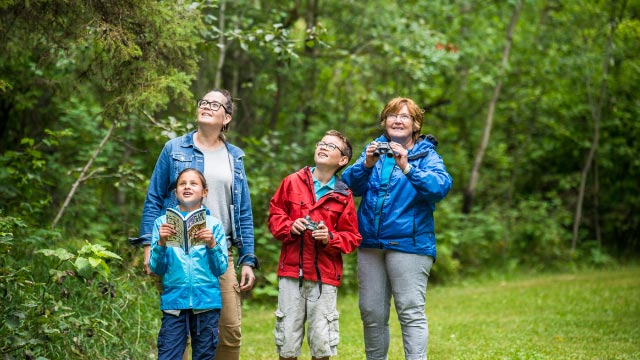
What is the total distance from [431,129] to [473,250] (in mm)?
3665

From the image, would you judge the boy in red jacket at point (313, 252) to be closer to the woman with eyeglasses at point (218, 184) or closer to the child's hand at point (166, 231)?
the woman with eyeglasses at point (218, 184)

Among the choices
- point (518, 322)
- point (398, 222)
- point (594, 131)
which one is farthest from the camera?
point (594, 131)

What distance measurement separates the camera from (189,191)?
4.06 meters

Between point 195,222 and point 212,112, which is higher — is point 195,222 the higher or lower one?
the lower one

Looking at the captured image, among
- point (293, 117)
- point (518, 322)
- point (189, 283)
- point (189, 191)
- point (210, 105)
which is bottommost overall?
point (518, 322)

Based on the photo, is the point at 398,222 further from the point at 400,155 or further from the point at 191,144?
the point at 191,144

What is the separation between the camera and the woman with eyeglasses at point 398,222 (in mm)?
4461

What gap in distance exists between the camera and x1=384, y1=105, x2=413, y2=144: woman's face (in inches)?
182

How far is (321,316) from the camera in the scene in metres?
4.45

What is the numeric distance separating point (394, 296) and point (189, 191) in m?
1.49

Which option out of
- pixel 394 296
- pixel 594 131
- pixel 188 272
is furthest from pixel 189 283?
pixel 594 131

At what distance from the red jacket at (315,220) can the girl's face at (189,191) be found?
0.61 metres

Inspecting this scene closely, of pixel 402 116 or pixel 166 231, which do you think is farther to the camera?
pixel 402 116

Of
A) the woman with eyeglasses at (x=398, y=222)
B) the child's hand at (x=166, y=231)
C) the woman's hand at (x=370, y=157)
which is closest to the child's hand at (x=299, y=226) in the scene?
the woman with eyeglasses at (x=398, y=222)
